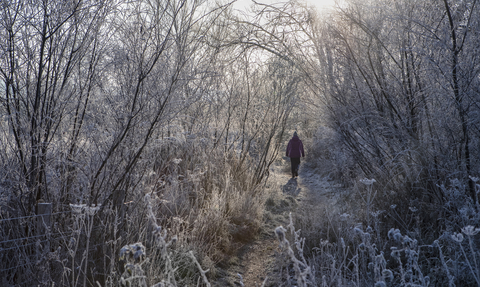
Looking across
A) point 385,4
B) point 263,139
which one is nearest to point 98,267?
point 385,4

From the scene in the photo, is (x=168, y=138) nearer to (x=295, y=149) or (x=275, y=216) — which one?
(x=275, y=216)

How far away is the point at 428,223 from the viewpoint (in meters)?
3.96

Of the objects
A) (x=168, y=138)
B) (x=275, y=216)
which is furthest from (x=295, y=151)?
(x=168, y=138)

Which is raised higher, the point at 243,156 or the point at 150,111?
the point at 150,111

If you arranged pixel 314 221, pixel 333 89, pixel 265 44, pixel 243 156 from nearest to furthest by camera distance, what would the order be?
pixel 314 221 < pixel 333 89 < pixel 265 44 < pixel 243 156

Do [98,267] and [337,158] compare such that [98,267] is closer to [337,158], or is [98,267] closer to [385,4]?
[385,4]

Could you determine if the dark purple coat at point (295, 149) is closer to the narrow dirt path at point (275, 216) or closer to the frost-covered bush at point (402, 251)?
the narrow dirt path at point (275, 216)

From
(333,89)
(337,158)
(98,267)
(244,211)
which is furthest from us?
(337,158)

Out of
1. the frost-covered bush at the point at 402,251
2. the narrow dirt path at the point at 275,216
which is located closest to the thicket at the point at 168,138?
the frost-covered bush at the point at 402,251

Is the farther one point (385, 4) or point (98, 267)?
point (385, 4)

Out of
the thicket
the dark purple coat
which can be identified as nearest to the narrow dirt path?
the thicket

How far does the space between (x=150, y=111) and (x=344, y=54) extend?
3076 mm

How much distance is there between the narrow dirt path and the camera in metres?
4.30

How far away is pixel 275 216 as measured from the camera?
680 cm
